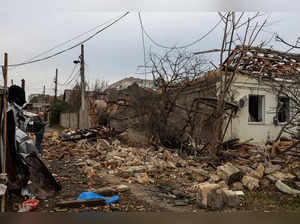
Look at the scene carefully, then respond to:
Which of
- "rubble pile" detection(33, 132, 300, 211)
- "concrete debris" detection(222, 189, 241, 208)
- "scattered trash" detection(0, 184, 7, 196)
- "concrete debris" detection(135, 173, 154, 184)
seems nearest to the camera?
"scattered trash" detection(0, 184, 7, 196)

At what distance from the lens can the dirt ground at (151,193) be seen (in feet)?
12.1

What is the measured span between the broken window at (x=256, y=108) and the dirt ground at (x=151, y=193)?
548 cm

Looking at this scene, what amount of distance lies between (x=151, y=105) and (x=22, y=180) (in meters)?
6.53

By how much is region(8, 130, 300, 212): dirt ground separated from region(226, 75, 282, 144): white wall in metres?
4.12

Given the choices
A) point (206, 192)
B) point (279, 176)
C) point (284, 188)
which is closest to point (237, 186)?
point (284, 188)

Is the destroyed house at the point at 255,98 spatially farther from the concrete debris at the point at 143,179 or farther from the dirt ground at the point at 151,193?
the concrete debris at the point at 143,179

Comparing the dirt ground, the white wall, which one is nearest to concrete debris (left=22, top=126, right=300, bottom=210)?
the dirt ground

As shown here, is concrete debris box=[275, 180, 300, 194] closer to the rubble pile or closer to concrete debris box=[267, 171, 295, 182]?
the rubble pile

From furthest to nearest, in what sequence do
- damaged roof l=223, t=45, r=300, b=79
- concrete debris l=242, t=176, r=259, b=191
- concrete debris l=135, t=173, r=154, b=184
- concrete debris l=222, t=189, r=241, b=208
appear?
damaged roof l=223, t=45, r=300, b=79
concrete debris l=135, t=173, r=154, b=184
concrete debris l=242, t=176, r=259, b=191
concrete debris l=222, t=189, r=241, b=208

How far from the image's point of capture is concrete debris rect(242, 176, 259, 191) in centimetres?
471

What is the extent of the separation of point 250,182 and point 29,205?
3896 millimetres

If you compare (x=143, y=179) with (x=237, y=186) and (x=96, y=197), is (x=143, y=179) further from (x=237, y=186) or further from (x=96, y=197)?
(x=237, y=186)

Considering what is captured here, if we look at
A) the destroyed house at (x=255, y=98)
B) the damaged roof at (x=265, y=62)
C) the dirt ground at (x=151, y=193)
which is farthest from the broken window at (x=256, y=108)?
the dirt ground at (x=151, y=193)

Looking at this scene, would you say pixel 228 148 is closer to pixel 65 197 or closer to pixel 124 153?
pixel 124 153
